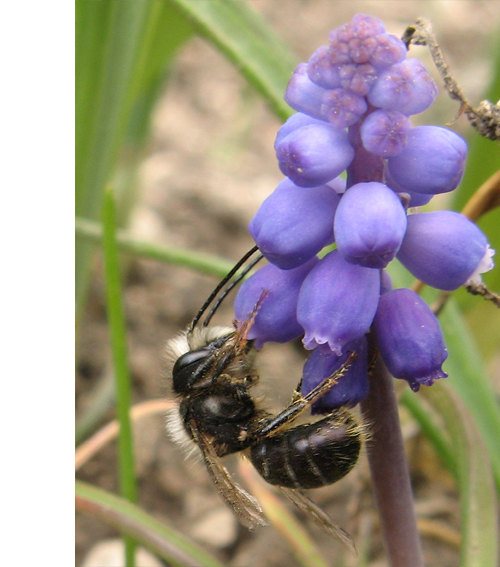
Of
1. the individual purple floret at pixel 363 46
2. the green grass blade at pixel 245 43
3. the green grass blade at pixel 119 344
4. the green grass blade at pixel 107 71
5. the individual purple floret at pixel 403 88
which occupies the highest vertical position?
the green grass blade at pixel 107 71

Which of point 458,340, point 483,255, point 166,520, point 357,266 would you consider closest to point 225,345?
point 357,266

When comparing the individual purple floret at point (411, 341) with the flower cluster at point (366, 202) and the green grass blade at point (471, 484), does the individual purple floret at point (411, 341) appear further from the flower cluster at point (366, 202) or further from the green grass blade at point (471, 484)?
the green grass blade at point (471, 484)

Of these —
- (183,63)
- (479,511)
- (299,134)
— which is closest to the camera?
(299,134)

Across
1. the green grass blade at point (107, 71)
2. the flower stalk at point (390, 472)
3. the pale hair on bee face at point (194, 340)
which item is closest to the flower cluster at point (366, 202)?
the flower stalk at point (390, 472)

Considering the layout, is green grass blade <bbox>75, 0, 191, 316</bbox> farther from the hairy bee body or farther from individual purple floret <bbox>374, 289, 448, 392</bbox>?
individual purple floret <bbox>374, 289, 448, 392</bbox>

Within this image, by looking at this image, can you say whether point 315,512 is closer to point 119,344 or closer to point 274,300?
point 274,300

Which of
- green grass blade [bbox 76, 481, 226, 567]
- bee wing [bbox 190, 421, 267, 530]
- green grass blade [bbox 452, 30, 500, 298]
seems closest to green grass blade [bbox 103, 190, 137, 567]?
green grass blade [bbox 76, 481, 226, 567]
